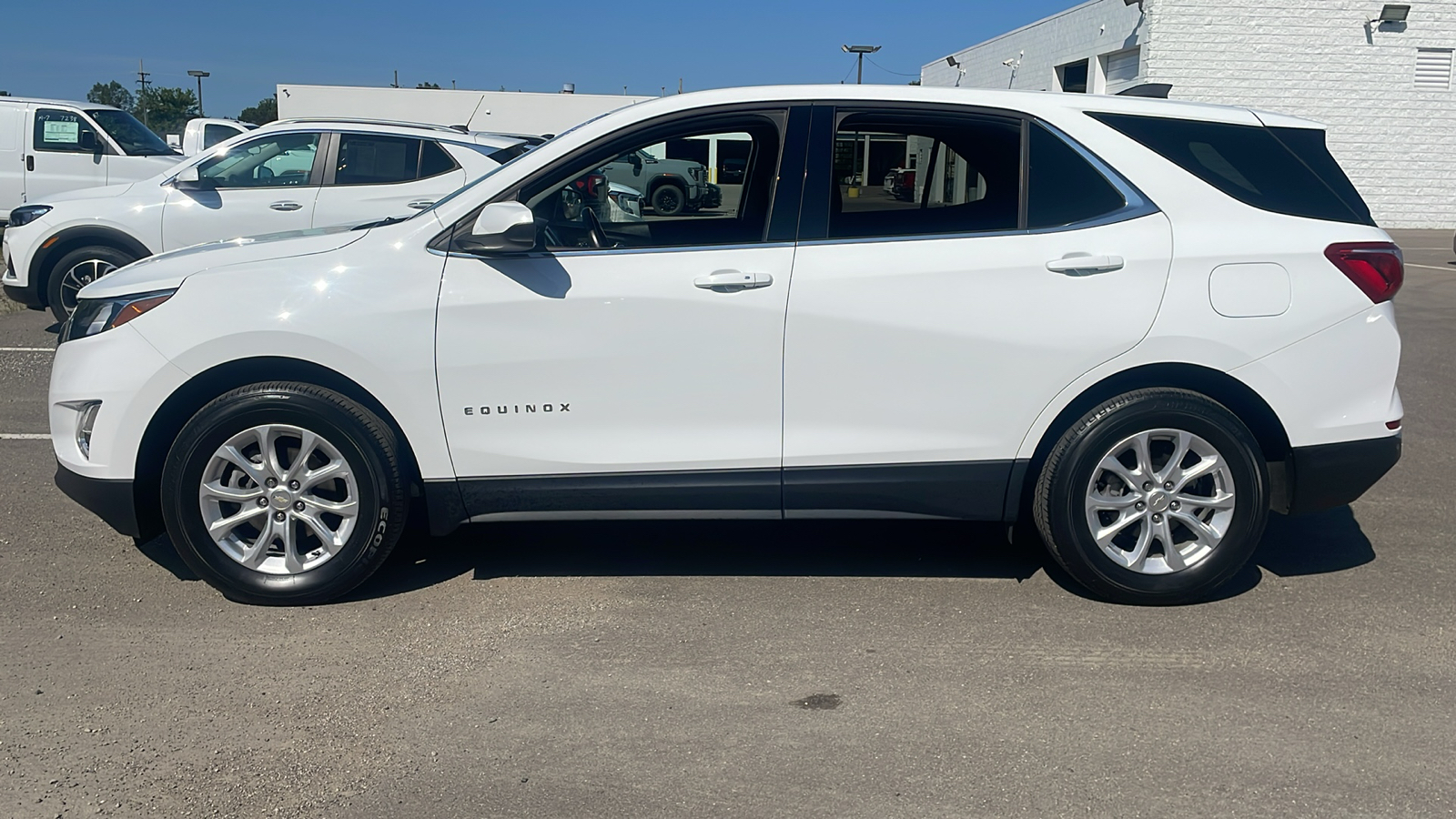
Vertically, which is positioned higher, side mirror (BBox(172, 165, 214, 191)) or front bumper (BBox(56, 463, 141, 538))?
side mirror (BBox(172, 165, 214, 191))

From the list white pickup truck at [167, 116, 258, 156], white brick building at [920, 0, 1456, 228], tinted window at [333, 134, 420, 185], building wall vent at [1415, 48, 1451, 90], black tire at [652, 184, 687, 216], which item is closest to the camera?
black tire at [652, 184, 687, 216]

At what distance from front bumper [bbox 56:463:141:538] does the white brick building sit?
24.0 metres

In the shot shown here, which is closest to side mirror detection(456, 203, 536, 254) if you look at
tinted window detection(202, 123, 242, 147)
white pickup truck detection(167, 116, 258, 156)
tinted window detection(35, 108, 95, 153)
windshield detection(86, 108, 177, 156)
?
windshield detection(86, 108, 177, 156)

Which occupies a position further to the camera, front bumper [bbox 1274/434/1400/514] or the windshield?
the windshield

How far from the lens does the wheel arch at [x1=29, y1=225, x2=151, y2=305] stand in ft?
31.8

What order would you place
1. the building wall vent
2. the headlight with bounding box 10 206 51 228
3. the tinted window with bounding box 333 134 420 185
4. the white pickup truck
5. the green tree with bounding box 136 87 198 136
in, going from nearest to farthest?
the tinted window with bounding box 333 134 420 185 < the headlight with bounding box 10 206 51 228 < the white pickup truck < the building wall vent < the green tree with bounding box 136 87 198 136

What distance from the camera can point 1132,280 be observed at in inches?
160

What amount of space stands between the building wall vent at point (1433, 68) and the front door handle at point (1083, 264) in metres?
25.8

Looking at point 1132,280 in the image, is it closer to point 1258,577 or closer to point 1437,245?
point 1258,577

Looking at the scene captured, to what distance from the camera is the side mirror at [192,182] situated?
9.62 metres

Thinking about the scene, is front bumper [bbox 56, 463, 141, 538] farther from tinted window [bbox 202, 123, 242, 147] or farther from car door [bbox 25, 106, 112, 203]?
tinted window [bbox 202, 123, 242, 147]

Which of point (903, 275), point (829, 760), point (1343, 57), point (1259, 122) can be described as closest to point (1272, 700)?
point (829, 760)

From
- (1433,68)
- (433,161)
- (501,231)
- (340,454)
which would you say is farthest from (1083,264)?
(1433,68)

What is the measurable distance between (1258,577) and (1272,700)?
1193 millimetres
